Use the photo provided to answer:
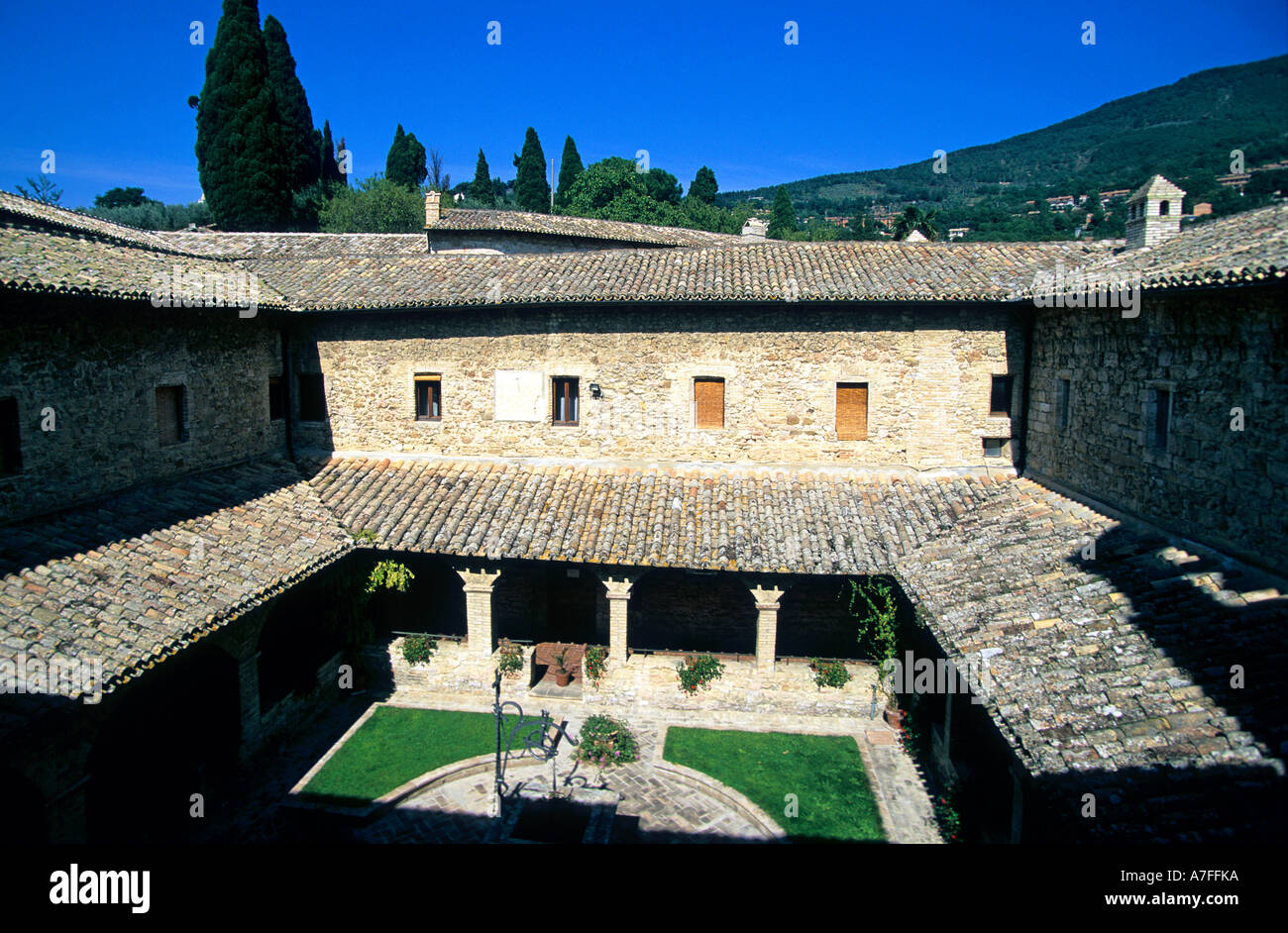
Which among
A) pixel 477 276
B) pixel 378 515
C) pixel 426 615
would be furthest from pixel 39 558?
pixel 477 276

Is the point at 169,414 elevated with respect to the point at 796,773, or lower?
elevated

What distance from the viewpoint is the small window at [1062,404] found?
13445 millimetres

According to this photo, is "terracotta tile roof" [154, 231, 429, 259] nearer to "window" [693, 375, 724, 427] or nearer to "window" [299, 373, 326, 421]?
"window" [299, 373, 326, 421]

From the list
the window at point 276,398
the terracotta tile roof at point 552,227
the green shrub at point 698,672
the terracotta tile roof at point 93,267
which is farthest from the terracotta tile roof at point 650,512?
the terracotta tile roof at point 552,227

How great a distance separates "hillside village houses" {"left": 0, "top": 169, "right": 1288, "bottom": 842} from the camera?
8.38 meters

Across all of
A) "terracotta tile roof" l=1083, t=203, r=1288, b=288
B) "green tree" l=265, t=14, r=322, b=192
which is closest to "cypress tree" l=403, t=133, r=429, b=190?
"green tree" l=265, t=14, r=322, b=192

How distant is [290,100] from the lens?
4591 centimetres

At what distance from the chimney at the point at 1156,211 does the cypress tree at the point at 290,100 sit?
42.7 metres

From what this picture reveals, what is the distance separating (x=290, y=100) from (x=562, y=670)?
44006 mm

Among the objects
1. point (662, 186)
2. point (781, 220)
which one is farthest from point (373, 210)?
point (781, 220)

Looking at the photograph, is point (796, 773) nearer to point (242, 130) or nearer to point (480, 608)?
point (480, 608)

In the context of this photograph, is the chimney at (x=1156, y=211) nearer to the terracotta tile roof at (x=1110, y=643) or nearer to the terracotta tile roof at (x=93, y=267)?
the terracotta tile roof at (x=1110, y=643)

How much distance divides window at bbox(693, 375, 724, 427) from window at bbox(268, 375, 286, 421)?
29.5 feet
